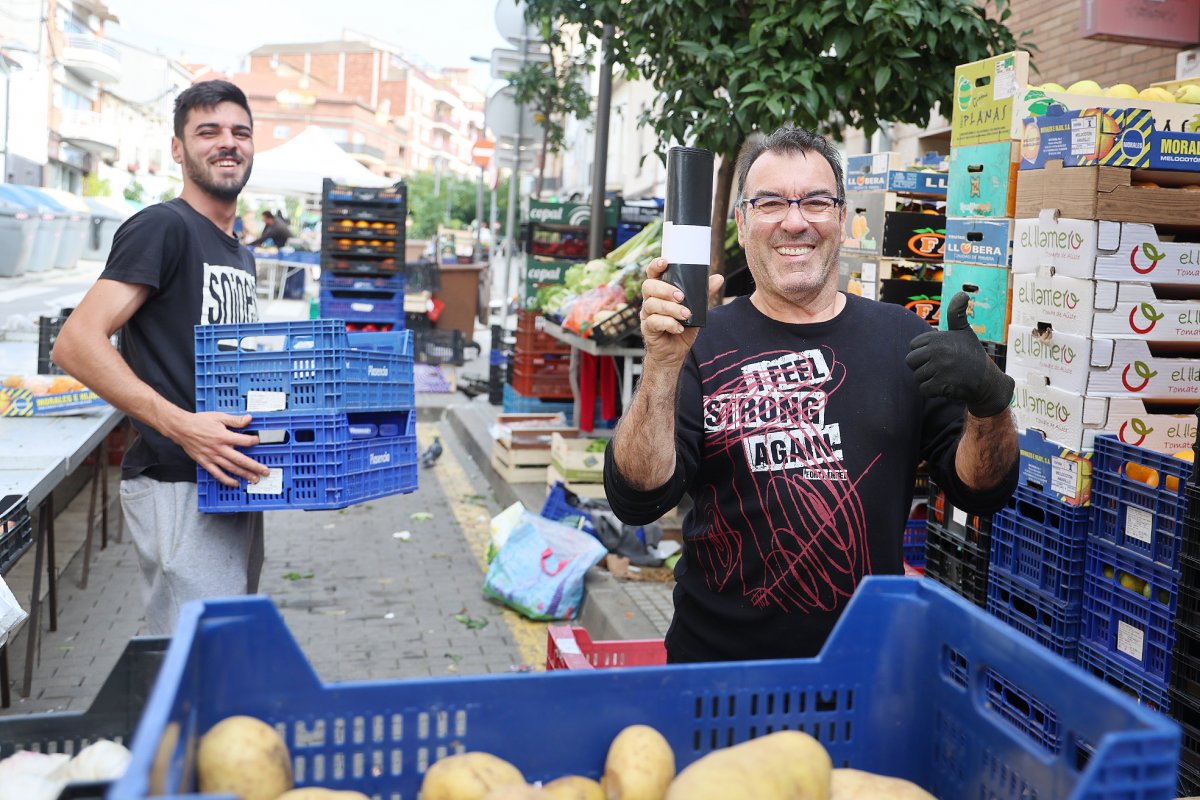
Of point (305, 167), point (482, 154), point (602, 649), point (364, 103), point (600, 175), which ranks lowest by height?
point (602, 649)

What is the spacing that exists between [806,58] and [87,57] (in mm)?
60197

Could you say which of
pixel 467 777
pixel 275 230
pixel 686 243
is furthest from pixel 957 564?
pixel 275 230

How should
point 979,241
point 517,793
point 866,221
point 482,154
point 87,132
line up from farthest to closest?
point 87,132 < point 482,154 < point 866,221 < point 979,241 < point 517,793

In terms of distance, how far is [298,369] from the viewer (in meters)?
3.79

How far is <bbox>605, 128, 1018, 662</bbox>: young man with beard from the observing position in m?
2.54

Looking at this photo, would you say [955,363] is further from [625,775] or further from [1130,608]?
[1130,608]

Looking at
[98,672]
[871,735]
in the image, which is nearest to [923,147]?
[98,672]

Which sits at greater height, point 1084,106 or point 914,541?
point 1084,106

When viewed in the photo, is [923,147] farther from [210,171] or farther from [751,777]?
[751,777]

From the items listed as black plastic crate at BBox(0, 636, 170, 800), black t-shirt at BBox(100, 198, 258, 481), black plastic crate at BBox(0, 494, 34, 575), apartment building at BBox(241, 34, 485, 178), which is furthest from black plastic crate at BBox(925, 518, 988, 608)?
apartment building at BBox(241, 34, 485, 178)

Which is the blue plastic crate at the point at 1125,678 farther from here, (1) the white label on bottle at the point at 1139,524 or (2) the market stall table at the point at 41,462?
(2) the market stall table at the point at 41,462

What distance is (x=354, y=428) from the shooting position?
407cm

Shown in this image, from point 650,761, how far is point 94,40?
64.7 meters

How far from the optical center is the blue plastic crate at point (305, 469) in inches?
142
